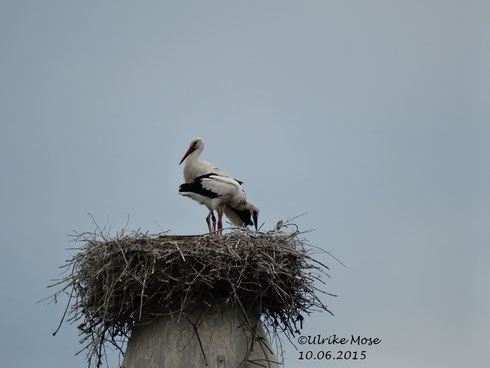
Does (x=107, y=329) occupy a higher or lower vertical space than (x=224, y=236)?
lower

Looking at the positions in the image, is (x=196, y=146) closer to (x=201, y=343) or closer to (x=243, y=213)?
(x=243, y=213)

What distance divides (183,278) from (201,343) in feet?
2.15

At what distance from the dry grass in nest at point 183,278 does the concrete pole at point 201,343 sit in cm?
10

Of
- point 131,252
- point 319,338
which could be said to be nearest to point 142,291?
point 131,252

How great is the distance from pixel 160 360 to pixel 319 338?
1.81m

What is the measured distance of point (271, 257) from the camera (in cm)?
732

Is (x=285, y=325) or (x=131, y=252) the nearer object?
(x=131, y=252)

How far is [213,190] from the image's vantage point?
10078mm

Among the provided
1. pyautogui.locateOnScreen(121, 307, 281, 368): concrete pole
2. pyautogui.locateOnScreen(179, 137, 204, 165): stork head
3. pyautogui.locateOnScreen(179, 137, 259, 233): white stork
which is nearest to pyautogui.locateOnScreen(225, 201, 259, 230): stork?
pyautogui.locateOnScreen(179, 137, 259, 233): white stork

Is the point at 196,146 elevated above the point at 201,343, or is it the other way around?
the point at 196,146

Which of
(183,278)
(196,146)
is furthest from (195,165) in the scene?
(183,278)

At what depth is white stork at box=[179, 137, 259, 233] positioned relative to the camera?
10102mm

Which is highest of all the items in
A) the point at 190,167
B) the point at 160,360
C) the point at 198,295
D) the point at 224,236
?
the point at 190,167

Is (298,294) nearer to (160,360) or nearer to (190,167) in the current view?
(160,360)
